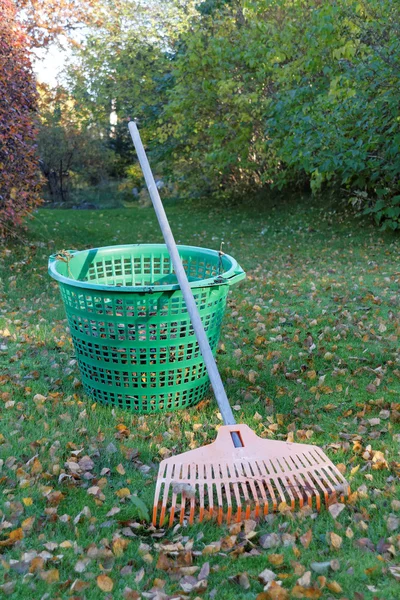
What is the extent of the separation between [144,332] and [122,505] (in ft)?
2.90

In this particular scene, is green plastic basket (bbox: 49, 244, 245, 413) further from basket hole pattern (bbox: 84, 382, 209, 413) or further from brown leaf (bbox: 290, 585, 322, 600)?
brown leaf (bbox: 290, 585, 322, 600)

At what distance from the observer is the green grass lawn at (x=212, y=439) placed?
2.01m

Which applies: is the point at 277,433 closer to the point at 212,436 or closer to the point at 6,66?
the point at 212,436

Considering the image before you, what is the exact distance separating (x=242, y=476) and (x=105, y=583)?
0.64 m

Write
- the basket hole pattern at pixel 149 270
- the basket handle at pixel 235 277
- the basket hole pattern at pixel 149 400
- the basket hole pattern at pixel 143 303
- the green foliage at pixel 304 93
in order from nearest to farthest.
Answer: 1. the basket hole pattern at pixel 143 303
2. the basket handle at pixel 235 277
3. the basket hole pattern at pixel 149 400
4. the basket hole pattern at pixel 149 270
5. the green foliage at pixel 304 93

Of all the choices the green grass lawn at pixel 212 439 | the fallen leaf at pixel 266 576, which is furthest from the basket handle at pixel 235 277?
the fallen leaf at pixel 266 576

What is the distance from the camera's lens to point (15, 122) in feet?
22.7

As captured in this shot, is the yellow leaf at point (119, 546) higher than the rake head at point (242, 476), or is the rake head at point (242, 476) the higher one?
the rake head at point (242, 476)

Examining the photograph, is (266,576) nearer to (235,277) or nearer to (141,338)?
(141,338)

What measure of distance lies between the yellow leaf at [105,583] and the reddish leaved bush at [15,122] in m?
5.60

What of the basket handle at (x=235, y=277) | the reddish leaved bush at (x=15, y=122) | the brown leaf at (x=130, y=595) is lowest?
the brown leaf at (x=130, y=595)

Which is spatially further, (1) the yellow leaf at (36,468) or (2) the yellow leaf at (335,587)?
(1) the yellow leaf at (36,468)

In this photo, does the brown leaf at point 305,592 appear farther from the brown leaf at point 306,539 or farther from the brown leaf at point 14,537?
the brown leaf at point 14,537

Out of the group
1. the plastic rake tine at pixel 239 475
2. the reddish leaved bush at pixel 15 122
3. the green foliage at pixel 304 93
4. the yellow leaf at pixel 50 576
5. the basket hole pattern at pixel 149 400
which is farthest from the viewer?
the green foliage at pixel 304 93
